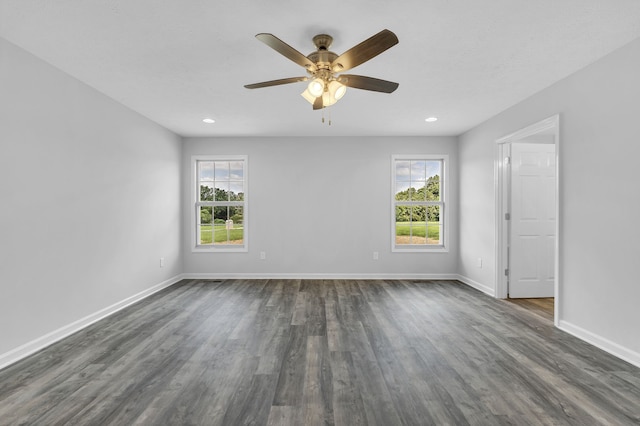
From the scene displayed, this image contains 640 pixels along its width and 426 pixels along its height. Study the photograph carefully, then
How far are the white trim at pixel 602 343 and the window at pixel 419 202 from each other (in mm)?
2569

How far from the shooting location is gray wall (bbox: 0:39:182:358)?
→ 243 cm

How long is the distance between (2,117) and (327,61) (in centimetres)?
257

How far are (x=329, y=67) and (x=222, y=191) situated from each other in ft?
12.7

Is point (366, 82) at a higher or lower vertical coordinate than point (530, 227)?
higher

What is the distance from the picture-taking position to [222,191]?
562 centimetres

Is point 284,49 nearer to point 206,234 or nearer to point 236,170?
point 236,170

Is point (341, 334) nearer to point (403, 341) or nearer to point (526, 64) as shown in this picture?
point (403, 341)

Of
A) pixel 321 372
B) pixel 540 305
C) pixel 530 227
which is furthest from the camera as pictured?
pixel 530 227

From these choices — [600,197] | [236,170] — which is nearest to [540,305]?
[600,197]

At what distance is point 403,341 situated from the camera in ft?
9.16

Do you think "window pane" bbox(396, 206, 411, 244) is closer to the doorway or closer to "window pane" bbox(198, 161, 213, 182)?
the doorway

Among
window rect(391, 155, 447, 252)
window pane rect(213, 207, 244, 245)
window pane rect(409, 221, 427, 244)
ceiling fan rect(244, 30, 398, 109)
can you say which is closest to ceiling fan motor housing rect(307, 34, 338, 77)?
ceiling fan rect(244, 30, 398, 109)

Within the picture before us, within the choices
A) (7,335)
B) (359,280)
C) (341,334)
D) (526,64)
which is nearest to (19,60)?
(7,335)

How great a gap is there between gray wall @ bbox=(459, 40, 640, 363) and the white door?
34.3 inches
